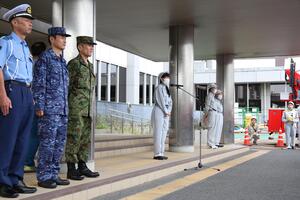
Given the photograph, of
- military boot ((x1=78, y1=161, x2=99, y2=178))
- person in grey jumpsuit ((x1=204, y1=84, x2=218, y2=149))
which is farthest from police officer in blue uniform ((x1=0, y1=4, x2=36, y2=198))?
person in grey jumpsuit ((x1=204, y1=84, x2=218, y2=149))

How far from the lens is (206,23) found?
1240 centimetres

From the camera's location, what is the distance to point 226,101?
16.4m

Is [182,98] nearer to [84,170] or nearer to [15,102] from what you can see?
[84,170]

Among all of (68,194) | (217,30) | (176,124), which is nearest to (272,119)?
(217,30)

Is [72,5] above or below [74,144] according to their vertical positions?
above

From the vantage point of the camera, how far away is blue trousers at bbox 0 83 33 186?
4812mm

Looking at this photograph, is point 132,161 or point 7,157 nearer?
point 7,157

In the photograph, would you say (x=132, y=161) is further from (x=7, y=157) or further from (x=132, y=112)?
(x=132, y=112)

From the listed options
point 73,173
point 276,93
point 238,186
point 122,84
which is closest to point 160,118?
point 238,186

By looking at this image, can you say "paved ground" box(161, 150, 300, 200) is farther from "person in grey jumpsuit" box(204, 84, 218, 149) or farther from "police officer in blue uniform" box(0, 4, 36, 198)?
"person in grey jumpsuit" box(204, 84, 218, 149)

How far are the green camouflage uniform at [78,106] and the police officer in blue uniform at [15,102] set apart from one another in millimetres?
1069

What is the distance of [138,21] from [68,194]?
779cm

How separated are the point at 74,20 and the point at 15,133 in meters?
2.78

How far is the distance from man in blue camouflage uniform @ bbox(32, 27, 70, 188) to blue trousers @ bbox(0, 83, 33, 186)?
15.3 inches
